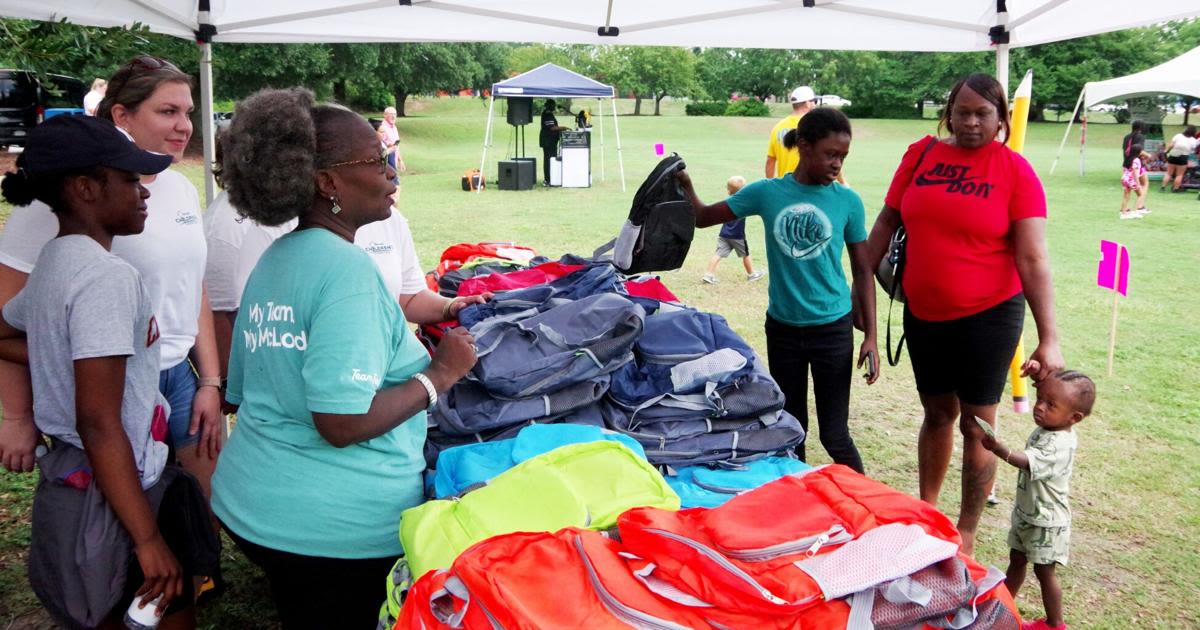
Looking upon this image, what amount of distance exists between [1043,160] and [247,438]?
97.6 ft

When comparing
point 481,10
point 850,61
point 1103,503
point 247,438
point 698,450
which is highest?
point 850,61

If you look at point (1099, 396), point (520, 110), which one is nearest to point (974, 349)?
point (1099, 396)

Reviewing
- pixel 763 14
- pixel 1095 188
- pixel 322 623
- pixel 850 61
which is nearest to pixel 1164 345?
pixel 763 14

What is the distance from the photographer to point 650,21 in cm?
483

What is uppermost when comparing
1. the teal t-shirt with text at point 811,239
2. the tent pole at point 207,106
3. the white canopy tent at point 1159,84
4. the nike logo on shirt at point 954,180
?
the white canopy tent at point 1159,84

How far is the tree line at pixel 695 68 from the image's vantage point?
2512 cm

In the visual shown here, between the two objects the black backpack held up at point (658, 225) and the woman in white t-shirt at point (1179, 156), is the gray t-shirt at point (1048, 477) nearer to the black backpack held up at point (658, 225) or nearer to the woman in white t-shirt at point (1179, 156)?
the black backpack held up at point (658, 225)

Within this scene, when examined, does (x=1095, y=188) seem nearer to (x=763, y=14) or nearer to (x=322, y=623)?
(x=763, y=14)

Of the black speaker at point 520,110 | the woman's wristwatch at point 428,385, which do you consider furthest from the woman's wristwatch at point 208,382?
the black speaker at point 520,110

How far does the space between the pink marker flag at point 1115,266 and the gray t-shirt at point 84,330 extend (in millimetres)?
5298

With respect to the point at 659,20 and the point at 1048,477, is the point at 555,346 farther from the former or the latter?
the point at 659,20

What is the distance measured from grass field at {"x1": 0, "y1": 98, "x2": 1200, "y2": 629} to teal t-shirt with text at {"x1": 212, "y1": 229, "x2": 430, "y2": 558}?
5.34ft

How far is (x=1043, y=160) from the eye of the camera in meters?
27.3

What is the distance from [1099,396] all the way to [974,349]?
3408 mm
